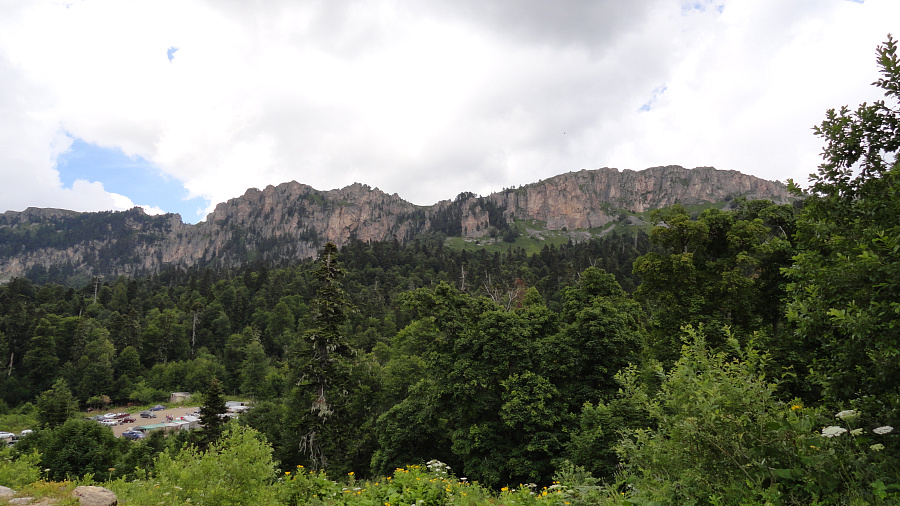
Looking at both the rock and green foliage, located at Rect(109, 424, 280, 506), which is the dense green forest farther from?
the rock

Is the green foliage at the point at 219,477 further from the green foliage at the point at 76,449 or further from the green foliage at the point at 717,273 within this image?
the green foliage at the point at 76,449

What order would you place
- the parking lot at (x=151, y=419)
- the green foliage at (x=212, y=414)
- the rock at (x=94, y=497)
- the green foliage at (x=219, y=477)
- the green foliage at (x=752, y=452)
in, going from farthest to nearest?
the parking lot at (x=151, y=419), the green foliage at (x=212, y=414), the rock at (x=94, y=497), the green foliage at (x=219, y=477), the green foliage at (x=752, y=452)

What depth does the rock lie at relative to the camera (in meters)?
7.96

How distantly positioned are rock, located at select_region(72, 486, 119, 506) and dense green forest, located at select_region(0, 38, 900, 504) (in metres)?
0.62

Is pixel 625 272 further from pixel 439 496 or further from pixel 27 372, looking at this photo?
pixel 27 372

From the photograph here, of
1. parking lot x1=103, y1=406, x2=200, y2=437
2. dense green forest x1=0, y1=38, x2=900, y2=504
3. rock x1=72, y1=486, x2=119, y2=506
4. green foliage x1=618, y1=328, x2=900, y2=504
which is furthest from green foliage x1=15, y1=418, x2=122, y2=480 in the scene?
green foliage x1=618, y1=328, x2=900, y2=504

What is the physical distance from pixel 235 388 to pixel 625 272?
84.5 meters

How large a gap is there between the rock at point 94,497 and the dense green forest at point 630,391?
62cm

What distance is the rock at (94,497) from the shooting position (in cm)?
796

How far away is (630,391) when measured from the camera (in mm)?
7691

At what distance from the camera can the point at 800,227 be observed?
22.6ft

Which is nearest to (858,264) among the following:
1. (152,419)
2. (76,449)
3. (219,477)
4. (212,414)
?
(219,477)

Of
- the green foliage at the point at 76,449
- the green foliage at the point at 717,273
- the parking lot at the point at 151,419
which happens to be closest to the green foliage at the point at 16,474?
the green foliage at the point at 76,449

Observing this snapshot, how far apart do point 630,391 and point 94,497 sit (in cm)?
1087
